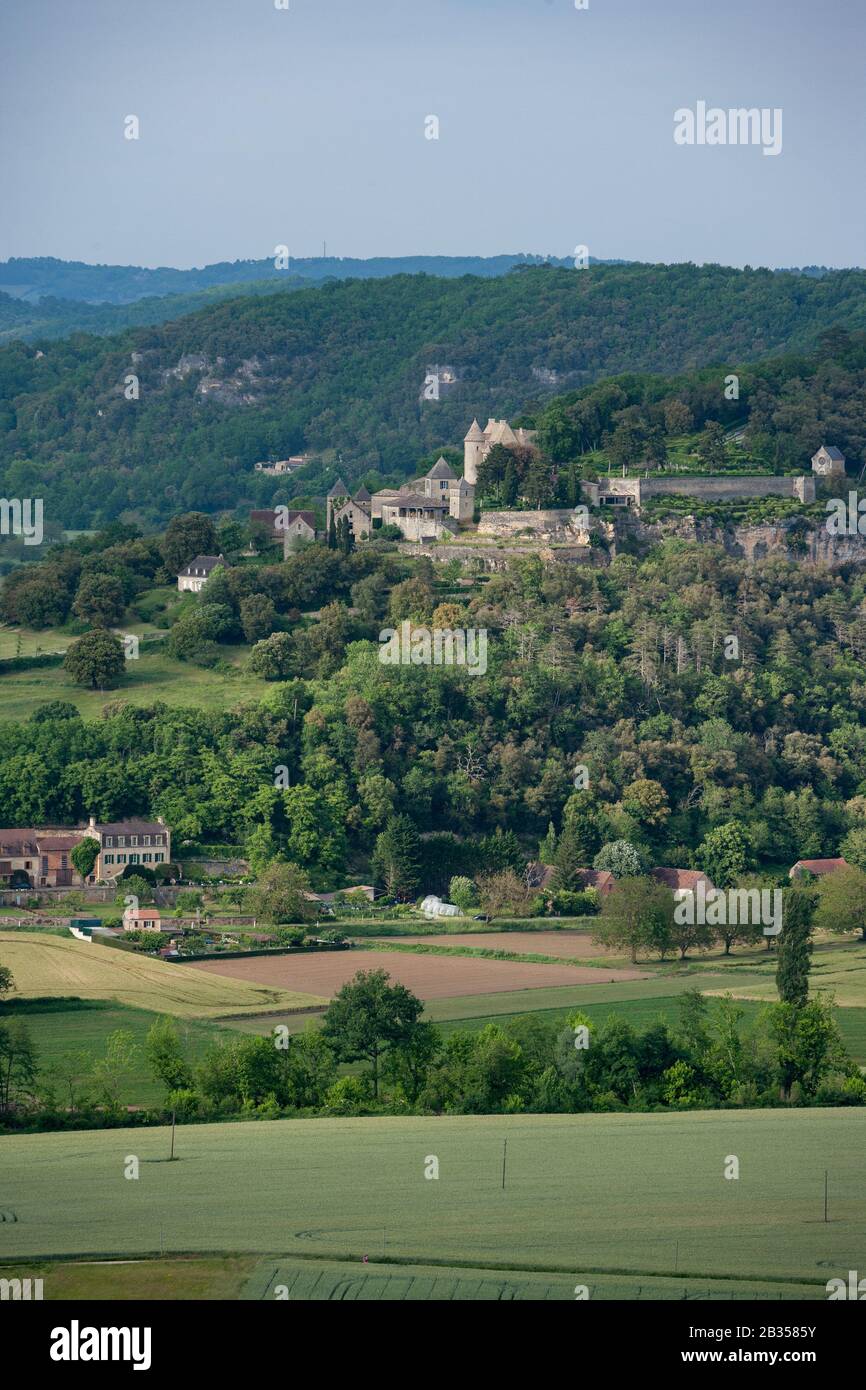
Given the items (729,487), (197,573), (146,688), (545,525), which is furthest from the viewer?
(729,487)

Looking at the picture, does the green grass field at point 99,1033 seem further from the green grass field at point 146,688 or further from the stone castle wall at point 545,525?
the stone castle wall at point 545,525

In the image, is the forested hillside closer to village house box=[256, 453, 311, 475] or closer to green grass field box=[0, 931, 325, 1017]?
village house box=[256, 453, 311, 475]

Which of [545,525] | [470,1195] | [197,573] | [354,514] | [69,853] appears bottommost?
[69,853]

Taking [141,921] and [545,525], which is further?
[545,525]

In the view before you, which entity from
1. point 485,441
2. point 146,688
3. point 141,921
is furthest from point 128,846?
point 485,441

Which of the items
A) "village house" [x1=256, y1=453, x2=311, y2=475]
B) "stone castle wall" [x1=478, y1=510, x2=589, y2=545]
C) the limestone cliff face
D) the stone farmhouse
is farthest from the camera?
"village house" [x1=256, y1=453, x2=311, y2=475]

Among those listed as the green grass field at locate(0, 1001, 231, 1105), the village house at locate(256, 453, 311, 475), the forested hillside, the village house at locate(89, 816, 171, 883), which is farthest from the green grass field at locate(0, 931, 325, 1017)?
the village house at locate(256, 453, 311, 475)

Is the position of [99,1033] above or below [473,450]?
below

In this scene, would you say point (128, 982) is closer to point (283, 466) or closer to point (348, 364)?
point (283, 466)
